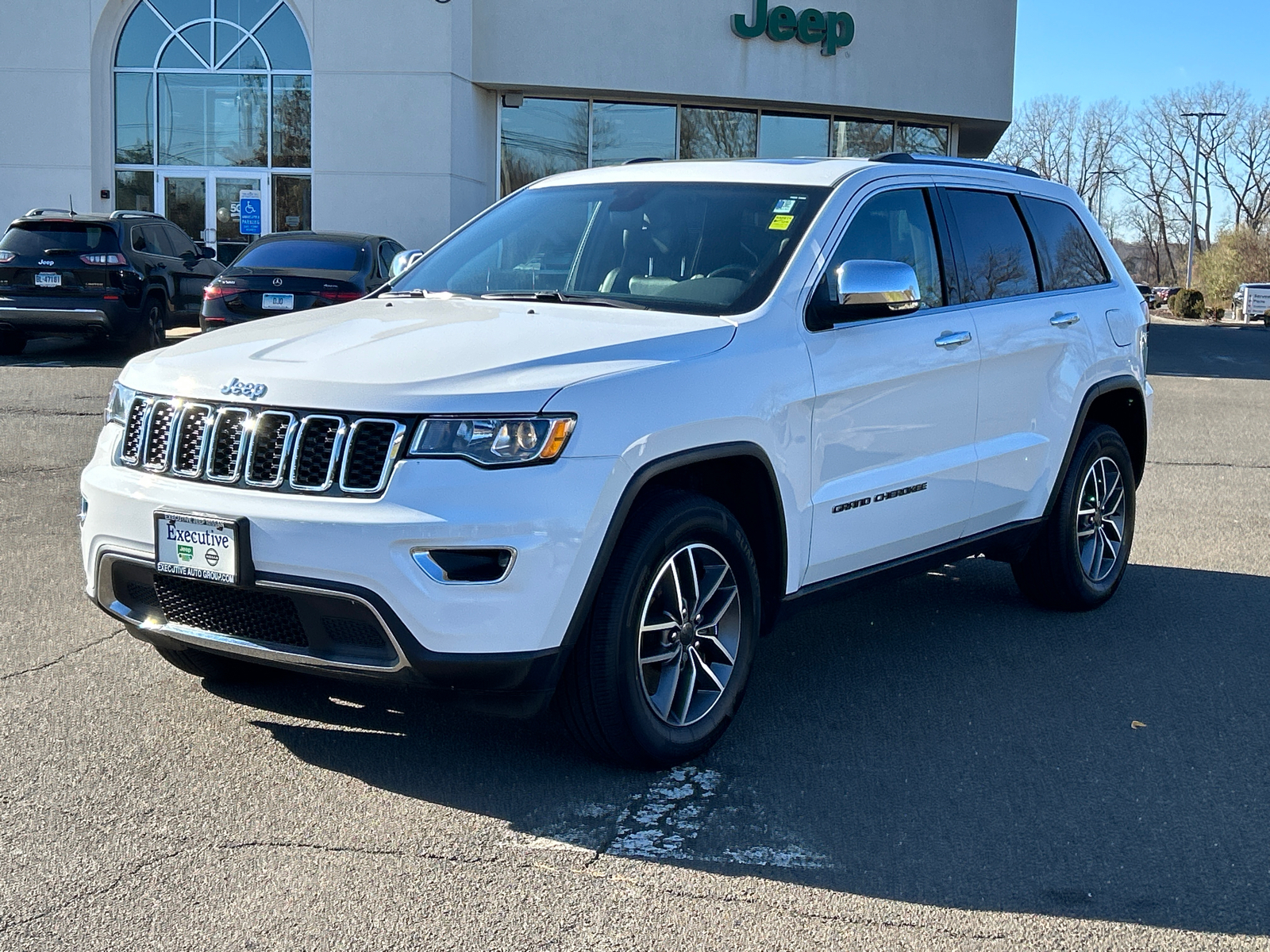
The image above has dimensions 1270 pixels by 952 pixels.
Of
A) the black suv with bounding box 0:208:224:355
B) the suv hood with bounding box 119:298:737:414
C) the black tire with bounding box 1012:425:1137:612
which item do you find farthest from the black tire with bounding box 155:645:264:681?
the black suv with bounding box 0:208:224:355

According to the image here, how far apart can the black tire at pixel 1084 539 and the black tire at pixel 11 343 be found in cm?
1487

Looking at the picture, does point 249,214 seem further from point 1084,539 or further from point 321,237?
point 1084,539

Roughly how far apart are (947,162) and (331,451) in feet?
10.0

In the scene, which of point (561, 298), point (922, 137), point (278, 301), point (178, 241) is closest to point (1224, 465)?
point (561, 298)

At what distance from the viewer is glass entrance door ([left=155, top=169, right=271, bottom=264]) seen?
26.7 metres

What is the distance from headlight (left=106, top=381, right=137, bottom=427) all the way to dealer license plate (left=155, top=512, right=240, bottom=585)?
50 centimetres

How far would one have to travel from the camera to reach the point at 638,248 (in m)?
5.14

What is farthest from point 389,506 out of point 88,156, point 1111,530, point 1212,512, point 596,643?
point 88,156

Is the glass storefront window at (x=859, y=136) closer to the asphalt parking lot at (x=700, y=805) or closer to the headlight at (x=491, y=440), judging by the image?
the asphalt parking lot at (x=700, y=805)

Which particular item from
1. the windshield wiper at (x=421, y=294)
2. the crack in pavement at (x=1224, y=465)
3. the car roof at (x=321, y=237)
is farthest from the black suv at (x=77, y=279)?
the windshield wiper at (x=421, y=294)

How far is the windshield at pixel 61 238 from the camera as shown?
55.9 feet

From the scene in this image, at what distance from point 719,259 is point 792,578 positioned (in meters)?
1.13

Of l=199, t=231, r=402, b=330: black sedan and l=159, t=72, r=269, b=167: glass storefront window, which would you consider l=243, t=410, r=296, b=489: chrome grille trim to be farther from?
l=159, t=72, r=269, b=167: glass storefront window

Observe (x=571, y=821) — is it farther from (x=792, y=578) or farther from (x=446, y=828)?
(x=792, y=578)
